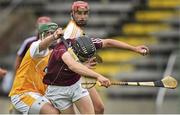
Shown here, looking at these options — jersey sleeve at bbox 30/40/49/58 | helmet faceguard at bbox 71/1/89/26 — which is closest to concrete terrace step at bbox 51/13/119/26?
jersey sleeve at bbox 30/40/49/58

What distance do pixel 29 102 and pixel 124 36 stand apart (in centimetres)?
938

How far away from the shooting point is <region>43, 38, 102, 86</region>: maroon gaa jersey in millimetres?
9156

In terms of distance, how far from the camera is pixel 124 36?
746 inches

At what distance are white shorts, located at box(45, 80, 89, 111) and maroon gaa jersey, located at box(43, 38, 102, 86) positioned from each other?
61mm

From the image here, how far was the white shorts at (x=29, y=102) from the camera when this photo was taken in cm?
957

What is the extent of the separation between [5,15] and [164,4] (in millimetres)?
4065

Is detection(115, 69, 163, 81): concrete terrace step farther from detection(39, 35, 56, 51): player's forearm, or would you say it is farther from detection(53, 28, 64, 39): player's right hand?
detection(53, 28, 64, 39): player's right hand

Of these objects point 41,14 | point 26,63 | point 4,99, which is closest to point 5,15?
point 41,14

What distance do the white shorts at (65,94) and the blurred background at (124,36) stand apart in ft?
21.9

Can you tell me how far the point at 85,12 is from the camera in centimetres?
945

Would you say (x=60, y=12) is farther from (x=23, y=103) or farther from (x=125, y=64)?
(x=23, y=103)

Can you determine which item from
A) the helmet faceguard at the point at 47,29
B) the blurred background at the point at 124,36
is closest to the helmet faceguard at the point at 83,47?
the helmet faceguard at the point at 47,29

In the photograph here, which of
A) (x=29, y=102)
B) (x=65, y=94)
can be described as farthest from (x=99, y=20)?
(x=65, y=94)

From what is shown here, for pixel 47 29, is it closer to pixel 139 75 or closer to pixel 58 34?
pixel 58 34
